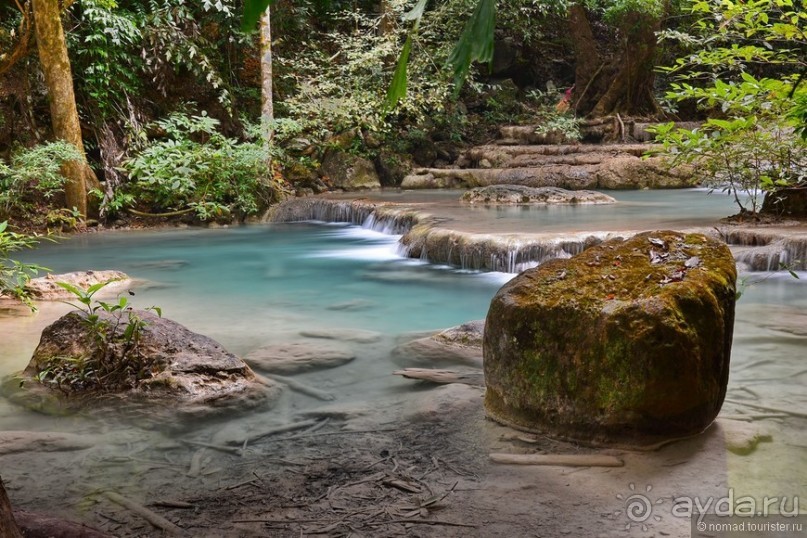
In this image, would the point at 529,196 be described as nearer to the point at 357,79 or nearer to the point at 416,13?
the point at 357,79

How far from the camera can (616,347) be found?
296cm

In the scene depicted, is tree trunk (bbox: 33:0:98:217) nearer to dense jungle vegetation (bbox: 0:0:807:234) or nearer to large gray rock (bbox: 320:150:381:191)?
dense jungle vegetation (bbox: 0:0:807:234)

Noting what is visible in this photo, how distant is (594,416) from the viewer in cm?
303

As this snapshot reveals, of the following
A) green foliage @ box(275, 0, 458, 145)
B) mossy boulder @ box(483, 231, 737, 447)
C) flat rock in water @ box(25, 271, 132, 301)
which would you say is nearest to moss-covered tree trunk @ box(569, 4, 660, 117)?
green foliage @ box(275, 0, 458, 145)

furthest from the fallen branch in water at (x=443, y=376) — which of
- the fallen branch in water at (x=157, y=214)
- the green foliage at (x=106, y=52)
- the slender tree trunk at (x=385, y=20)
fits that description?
the slender tree trunk at (x=385, y=20)

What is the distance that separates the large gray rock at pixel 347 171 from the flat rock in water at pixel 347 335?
1137 centimetres

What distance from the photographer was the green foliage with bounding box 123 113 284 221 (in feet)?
41.4

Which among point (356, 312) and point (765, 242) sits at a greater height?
point (765, 242)

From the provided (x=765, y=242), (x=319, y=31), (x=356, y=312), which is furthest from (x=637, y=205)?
(x=319, y=31)

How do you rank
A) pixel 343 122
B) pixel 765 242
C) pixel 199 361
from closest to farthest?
pixel 199 361
pixel 765 242
pixel 343 122

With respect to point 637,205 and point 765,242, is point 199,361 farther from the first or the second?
point 637,205

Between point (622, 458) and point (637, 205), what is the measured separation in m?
9.68

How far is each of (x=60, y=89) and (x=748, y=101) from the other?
1095cm

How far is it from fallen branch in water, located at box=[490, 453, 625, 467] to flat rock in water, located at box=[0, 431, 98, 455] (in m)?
1.97
